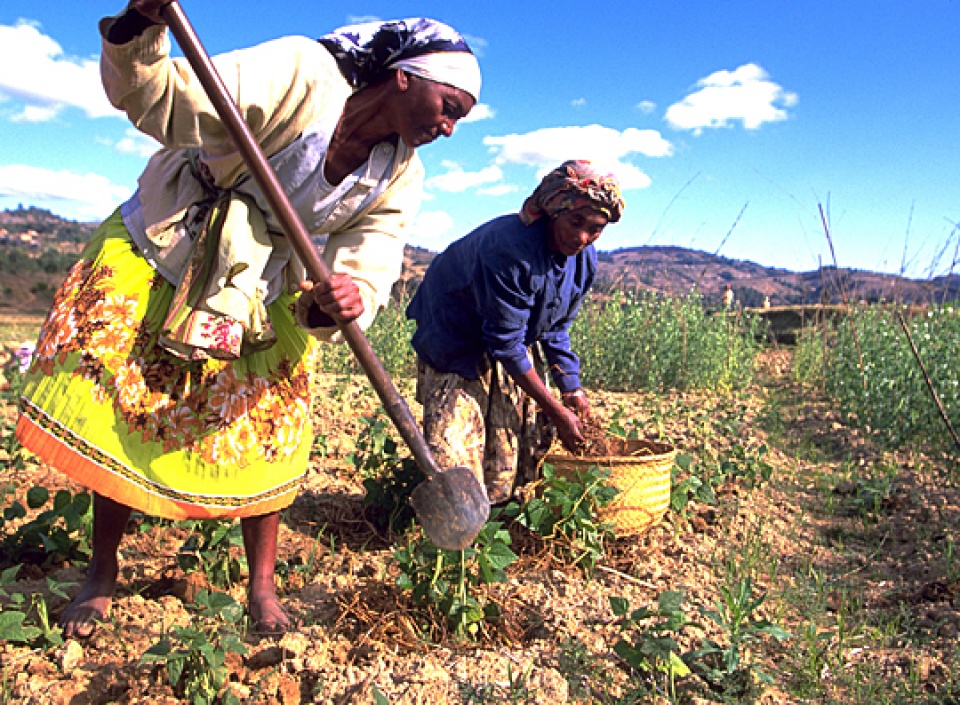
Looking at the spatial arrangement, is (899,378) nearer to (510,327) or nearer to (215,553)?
(510,327)

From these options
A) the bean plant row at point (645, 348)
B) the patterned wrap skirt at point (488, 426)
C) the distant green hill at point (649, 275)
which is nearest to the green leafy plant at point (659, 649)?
the patterned wrap skirt at point (488, 426)

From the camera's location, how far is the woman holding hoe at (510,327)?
290 centimetres

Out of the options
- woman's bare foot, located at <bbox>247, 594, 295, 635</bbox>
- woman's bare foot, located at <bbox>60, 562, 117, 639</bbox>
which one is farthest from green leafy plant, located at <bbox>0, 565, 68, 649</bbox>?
woman's bare foot, located at <bbox>247, 594, 295, 635</bbox>

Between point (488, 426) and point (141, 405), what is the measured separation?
1599 mm

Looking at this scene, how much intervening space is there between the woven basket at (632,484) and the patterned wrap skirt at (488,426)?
9.7 inches

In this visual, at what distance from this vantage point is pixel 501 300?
291cm

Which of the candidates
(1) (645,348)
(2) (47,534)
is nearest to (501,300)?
(2) (47,534)

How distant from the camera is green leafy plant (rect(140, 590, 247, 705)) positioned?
5.73ft

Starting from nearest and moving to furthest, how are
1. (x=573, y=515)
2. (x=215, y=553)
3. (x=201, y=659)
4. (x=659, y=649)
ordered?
(x=201, y=659) → (x=659, y=649) → (x=215, y=553) → (x=573, y=515)

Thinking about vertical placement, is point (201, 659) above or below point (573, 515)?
below

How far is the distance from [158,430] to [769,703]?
5.92ft

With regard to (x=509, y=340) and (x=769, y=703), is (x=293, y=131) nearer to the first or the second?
(x=509, y=340)

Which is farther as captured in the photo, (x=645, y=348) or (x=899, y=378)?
(x=645, y=348)

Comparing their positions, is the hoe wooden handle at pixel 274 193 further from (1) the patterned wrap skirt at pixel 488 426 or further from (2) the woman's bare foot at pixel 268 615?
(1) the patterned wrap skirt at pixel 488 426
